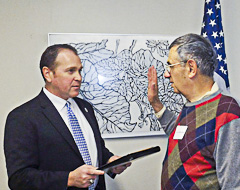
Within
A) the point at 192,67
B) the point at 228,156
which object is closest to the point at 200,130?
Result: the point at 228,156

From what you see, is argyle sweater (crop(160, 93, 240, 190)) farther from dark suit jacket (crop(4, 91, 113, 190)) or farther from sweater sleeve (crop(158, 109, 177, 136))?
dark suit jacket (crop(4, 91, 113, 190))

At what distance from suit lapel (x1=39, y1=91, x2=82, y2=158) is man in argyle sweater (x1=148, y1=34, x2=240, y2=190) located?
1.91ft

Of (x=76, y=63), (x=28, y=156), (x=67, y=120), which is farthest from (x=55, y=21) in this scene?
(x=28, y=156)

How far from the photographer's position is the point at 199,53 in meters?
1.65

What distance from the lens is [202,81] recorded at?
1.65 metres

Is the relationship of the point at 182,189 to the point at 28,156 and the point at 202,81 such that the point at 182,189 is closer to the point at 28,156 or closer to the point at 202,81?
the point at 202,81

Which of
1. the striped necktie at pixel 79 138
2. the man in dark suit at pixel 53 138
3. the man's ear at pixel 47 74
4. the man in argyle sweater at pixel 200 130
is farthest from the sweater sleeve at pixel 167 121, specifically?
the man's ear at pixel 47 74

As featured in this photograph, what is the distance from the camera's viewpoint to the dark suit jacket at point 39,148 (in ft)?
5.69

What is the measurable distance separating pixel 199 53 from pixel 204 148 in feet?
1.63

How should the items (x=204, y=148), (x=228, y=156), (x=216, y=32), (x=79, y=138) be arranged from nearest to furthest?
1. (x=228, y=156)
2. (x=204, y=148)
3. (x=79, y=138)
4. (x=216, y=32)

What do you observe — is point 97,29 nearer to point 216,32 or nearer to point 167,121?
point 216,32

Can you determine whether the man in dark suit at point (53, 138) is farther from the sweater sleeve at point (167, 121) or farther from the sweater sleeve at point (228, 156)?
the sweater sleeve at point (228, 156)

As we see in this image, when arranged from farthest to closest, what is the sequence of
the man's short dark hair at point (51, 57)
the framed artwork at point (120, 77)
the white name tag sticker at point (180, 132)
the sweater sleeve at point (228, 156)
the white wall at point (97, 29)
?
1. the framed artwork at point (120, 77)
2. the white wall at point (97, 29)
3. the man's short dark hair at point (51, 57)
4. the white name tag sticker at point (180, 132)
5. the sweater sleeve at point (228, 156)

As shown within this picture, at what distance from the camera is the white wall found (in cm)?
263
